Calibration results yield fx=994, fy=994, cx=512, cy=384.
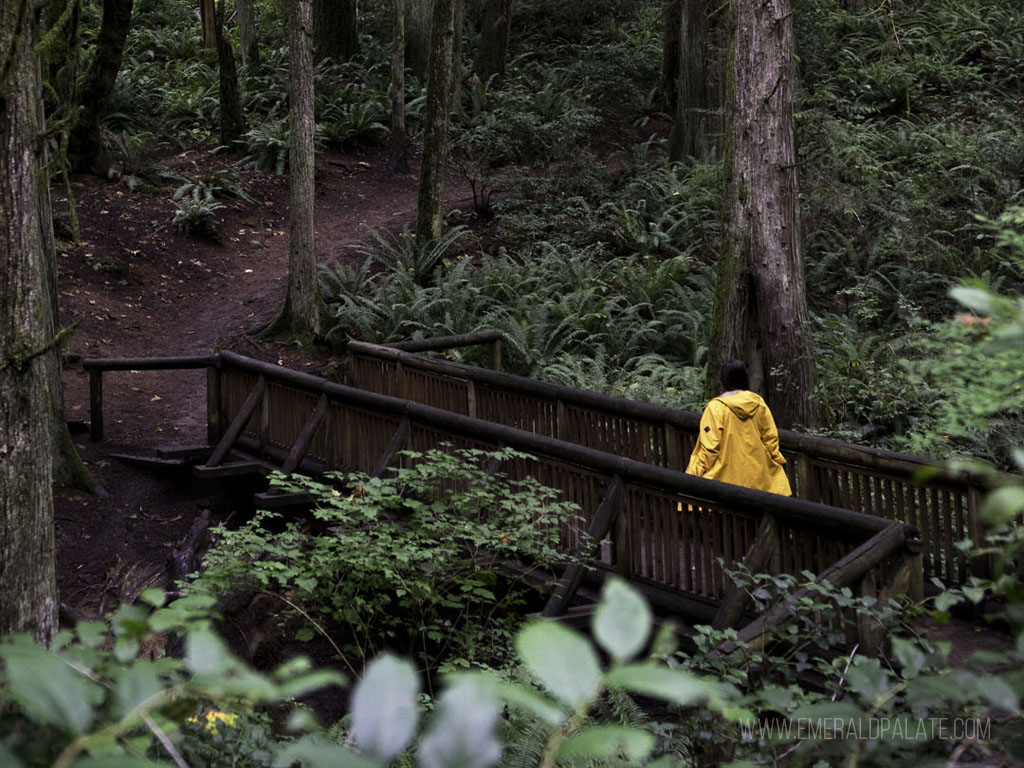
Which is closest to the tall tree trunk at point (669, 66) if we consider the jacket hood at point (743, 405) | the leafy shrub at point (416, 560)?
the jacket hood at point (743, 405)

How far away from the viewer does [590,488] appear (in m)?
7.14

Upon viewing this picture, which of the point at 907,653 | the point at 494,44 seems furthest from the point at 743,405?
the point at 494,44

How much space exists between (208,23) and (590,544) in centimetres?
2749

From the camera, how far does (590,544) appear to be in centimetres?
658

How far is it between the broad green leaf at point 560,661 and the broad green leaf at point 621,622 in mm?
26

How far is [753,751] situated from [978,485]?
3.66 meters

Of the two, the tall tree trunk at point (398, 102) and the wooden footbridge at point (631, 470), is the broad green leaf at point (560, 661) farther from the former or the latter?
the tall tree trunk at point (398, 102)

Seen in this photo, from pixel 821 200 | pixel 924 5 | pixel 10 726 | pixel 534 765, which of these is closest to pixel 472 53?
pixel 924 5

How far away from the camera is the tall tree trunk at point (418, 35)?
86.0ft

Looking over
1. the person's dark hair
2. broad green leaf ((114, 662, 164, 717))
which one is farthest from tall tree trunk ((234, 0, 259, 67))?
broad green leaf ((114, 662, 164, 717))

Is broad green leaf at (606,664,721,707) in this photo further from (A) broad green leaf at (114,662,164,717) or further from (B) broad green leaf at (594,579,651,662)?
(A) broad green leaf at (114,662,164,717)

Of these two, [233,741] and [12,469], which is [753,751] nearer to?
[233,741]

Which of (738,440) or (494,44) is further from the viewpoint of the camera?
(494,44)

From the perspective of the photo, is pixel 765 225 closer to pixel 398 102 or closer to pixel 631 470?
pixel 631 470
